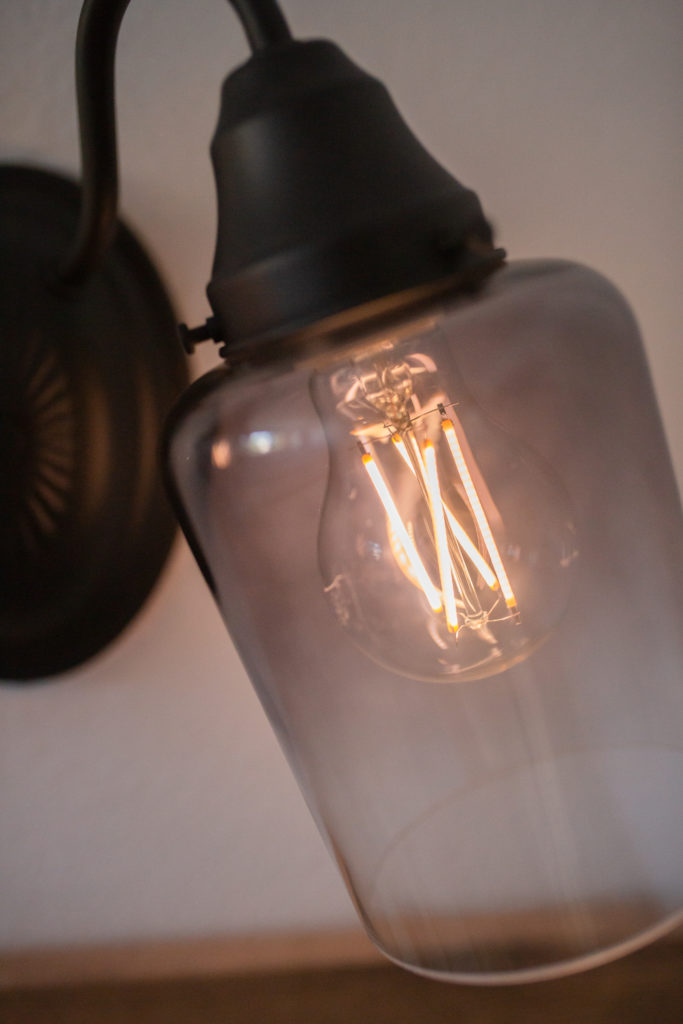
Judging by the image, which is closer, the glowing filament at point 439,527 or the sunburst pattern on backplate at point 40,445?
the glowing filament at point 439,527

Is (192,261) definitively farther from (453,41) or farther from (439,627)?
(439,627)

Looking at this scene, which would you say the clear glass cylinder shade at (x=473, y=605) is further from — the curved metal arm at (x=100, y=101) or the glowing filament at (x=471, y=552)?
the curved metal arm at (x=100, y=101)

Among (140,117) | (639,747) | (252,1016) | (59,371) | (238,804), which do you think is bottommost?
(252,1016)

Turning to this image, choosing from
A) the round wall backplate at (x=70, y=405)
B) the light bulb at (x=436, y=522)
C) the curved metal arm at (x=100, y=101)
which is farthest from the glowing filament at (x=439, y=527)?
the round wall backplate at (x=70, y=405)

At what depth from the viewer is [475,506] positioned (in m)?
0.31

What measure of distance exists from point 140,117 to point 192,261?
89mm

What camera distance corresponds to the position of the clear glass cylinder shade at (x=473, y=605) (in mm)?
312

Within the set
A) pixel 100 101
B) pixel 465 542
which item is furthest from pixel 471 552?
pixel 100 101

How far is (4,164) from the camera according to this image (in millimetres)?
541

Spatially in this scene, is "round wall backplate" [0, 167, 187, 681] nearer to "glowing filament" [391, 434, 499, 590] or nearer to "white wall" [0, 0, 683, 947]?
"white wall" [0, 0, 683, 947]

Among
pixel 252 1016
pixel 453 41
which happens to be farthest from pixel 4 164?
pixel 252 1016

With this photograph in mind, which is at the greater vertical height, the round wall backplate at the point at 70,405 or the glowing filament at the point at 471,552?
the round wall backplate at the point at 70,405

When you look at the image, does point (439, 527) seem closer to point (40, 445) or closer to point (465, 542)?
point (465, 542)

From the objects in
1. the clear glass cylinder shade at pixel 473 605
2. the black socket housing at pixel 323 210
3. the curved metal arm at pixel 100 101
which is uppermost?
the curved metal arm at pixel 100 101
